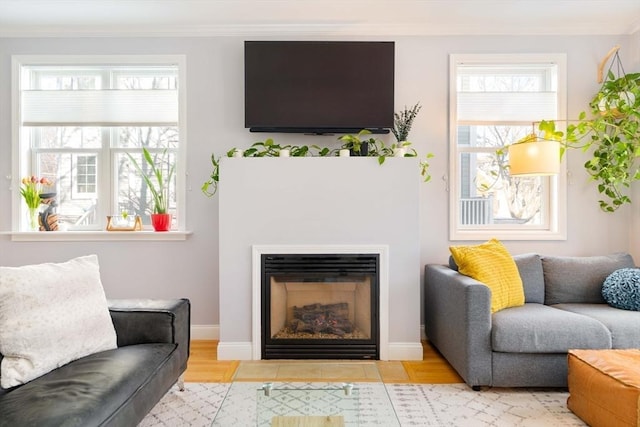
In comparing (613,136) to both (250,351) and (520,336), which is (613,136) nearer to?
(520,336)

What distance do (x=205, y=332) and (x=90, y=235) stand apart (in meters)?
1.22

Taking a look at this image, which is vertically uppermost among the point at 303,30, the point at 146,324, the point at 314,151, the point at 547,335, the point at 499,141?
the point at 303,30

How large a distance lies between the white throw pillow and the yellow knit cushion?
213cm

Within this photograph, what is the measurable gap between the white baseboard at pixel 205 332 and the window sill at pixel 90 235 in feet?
2.50

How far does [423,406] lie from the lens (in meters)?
2.36

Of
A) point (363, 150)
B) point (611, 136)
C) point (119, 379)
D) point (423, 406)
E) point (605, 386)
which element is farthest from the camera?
point (611, 136)

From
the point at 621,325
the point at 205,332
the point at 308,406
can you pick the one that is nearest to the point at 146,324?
the point at 308,406

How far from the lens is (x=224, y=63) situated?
11.5 feet

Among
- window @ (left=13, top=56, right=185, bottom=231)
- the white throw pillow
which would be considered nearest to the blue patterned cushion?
the white throw pillow

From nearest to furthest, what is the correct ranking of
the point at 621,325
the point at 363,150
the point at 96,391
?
the point at 96,391
the point at 621,325
the point at 363,150

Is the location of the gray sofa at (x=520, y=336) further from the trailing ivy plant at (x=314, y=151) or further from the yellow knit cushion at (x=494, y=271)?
the trailing ivy plant at (x=314, y=151)

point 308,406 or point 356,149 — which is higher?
point 356,149

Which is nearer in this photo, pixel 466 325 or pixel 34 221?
pixel 466 325

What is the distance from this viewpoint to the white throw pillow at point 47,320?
172 cm
